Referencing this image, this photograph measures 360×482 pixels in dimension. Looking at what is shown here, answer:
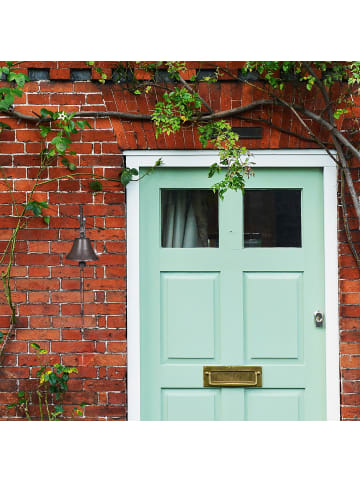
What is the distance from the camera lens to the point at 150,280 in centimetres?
Answer: 386

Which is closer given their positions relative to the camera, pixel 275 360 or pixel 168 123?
pixel 168 123

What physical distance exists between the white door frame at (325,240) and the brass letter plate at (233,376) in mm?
447

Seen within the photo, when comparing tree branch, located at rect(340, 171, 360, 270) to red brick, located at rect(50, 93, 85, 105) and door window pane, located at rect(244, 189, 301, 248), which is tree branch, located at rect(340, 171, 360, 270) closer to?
door window pane, located at rect(244, 189, 301, 248)

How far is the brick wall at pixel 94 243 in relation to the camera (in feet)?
12.3

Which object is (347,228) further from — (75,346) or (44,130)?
(44,130)

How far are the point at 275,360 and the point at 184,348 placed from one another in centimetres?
60

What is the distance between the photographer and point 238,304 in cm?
385

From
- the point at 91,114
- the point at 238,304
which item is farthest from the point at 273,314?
the point at 91,114

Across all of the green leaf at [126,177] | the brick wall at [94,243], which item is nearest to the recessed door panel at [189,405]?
the brick wall at [94,243]

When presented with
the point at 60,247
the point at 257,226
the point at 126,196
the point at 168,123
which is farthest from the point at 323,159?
the point at 60,247

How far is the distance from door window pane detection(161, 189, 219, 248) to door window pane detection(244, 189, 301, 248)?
0.22 m

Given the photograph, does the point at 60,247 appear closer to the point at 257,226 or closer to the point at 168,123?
the point at 168,123

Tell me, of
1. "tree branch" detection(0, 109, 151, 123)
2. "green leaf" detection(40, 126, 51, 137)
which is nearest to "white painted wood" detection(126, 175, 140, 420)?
"tree branch" detection(0, 109, 151, 123)

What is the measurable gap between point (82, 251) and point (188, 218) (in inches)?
30.1
